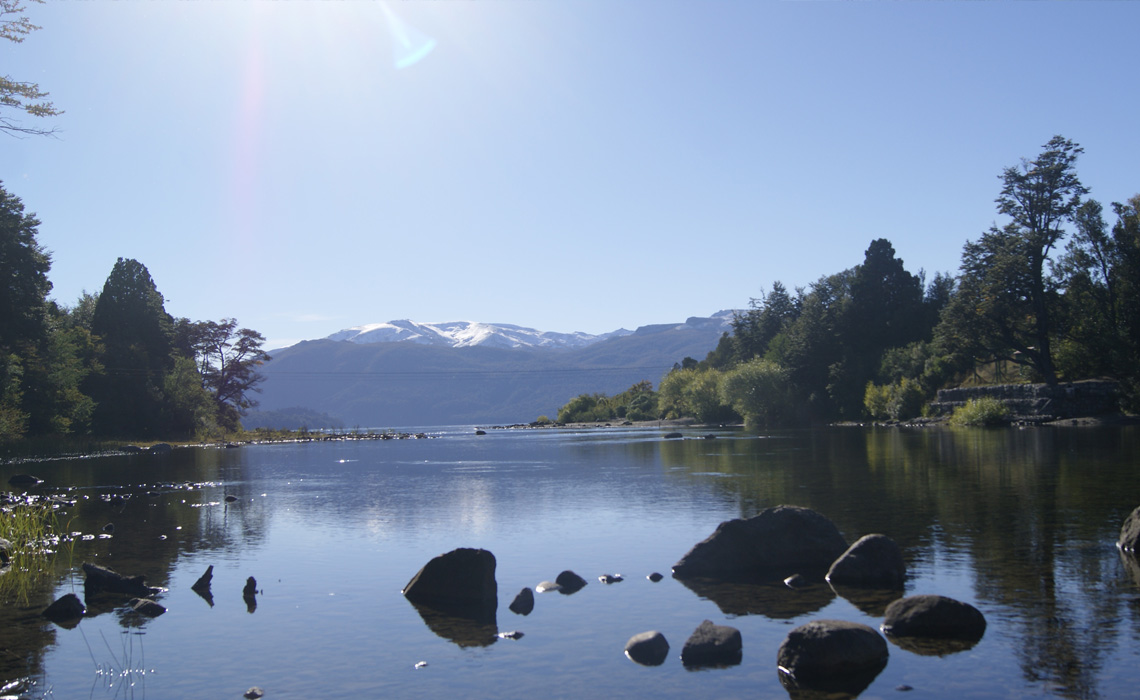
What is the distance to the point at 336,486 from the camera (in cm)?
4606

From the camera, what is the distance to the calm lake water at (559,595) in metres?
12.3

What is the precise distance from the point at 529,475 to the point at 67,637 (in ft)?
118

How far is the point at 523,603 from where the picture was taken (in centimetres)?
1677

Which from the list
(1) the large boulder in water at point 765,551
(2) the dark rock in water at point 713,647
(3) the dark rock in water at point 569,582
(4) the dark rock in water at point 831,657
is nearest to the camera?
(4) the dark rock in water at point 831,657

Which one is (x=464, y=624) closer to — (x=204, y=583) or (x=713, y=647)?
(x=713, y=647)

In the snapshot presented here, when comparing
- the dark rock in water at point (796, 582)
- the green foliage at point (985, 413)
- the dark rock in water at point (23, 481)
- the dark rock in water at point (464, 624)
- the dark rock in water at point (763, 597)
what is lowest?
the dark rock in water at point (464, 624)

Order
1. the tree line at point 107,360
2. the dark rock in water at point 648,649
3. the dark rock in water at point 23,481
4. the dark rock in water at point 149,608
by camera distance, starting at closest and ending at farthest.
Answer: the dark rock in water at point 648,649
the dark rock in water at point 149,608
the dark rock in water at point 23,481
the tree line at point 107,360

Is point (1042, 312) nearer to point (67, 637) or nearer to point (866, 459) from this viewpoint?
point (866, 459)

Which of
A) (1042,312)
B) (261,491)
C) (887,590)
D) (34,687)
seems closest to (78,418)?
(261,491)

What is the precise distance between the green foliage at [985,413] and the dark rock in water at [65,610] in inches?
3405

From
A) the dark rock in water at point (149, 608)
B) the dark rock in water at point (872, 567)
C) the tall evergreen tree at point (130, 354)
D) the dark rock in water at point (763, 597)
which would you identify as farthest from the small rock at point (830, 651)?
the tall evergreen tree at point (130, 354)

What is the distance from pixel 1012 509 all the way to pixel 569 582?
1679cm

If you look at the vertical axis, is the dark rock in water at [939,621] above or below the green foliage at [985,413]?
below

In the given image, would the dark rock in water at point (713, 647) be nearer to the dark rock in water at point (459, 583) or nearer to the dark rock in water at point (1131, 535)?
the dark rock in water at point (459, 583)
